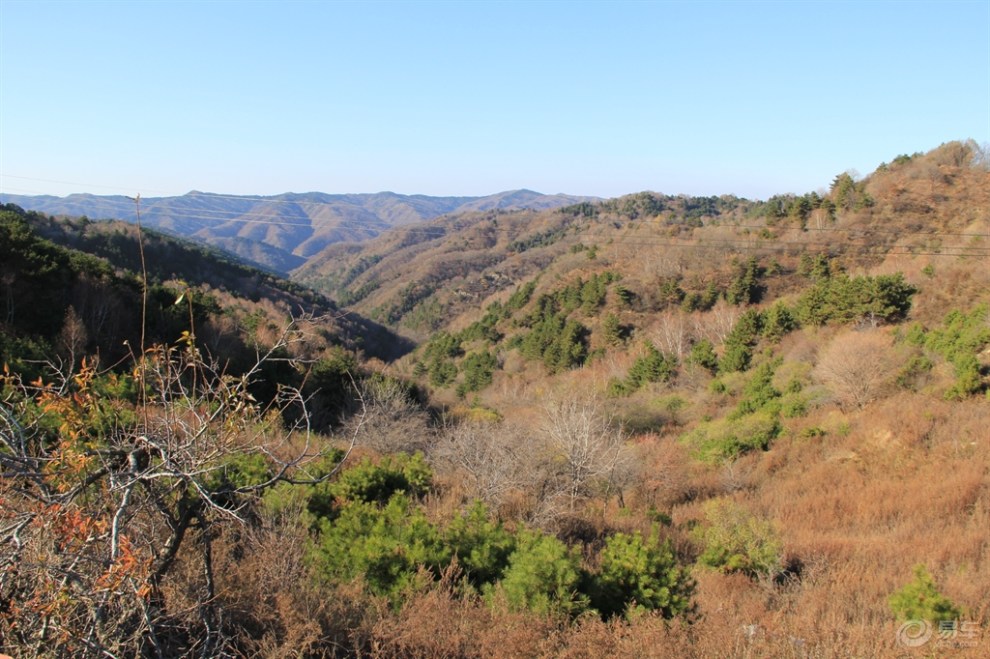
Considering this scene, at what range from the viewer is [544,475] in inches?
379

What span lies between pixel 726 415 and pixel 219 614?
60.7 feet

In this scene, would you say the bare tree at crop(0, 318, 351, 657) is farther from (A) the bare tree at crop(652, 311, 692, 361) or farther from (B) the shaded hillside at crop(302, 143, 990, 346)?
(B) the shaded hillside at crop(302, 143, 990, 346)

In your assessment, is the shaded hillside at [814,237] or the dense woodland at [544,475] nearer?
the dense woodland at [544,475]

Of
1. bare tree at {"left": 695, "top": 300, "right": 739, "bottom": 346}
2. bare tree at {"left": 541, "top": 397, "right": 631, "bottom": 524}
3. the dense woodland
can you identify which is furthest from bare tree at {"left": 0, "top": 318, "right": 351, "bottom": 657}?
bare tree at {"left": 695, "top": 300, "right": 739, "bottom": 346}

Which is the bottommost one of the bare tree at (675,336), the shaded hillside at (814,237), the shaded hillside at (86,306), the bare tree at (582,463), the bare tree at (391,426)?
the bare tree at (391,426)

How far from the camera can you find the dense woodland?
2.85 meters

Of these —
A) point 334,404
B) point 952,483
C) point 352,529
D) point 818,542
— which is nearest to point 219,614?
point 352,529

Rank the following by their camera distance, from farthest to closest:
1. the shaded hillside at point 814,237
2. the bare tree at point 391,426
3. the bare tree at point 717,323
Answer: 1. the shaded hillside at point 814,237
2. the bare tree at point 717,323
3. the bare tree at point 391,426

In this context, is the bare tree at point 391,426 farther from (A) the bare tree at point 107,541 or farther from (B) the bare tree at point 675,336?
(B) the bare tree at point 675,336

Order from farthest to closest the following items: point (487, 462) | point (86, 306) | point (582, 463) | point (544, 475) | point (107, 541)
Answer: point (86, 306) → point (582, 463) → point (544, 475) → point (487, 462) → point (107, 541)

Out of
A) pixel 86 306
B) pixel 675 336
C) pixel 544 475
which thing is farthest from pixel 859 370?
pixel 86 306

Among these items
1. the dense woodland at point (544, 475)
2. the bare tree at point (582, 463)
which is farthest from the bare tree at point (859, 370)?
the bare tree at point (582, 463)

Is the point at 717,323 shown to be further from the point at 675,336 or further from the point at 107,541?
the point at 107,541

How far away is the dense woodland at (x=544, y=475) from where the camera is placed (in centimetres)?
285
